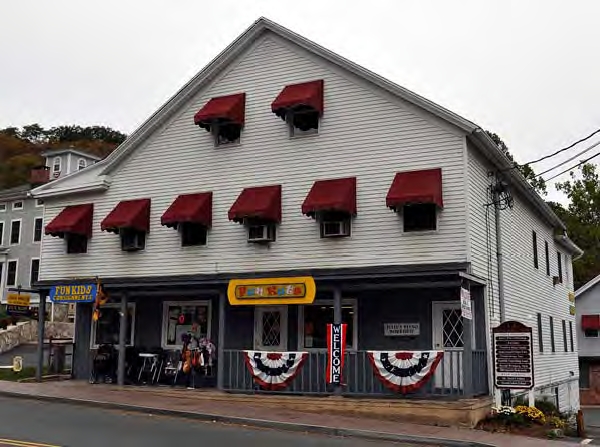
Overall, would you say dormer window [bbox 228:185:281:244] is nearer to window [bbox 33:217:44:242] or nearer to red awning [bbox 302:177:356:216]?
red awning [bbox 302:177:356:216]

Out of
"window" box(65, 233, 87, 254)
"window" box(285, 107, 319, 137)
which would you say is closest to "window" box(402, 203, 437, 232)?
"window" box(285, 107, 319, 137)

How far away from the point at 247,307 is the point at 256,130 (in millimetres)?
4990

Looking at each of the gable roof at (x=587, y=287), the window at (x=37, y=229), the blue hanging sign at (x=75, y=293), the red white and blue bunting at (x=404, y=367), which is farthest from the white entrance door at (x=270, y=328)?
the window at (x=37, y=229)

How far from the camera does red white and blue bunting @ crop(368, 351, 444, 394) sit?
15.1 meters

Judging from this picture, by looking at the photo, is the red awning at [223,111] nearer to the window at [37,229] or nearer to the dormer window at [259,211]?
the dormer window at [259,211]

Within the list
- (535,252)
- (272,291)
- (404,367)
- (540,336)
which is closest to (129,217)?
(272,291)

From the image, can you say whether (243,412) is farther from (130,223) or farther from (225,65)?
(225,65)

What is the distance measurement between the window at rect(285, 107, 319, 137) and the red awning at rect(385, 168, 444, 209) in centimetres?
309

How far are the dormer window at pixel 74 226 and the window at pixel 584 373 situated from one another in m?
30.0

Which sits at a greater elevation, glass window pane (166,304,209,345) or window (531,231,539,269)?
window (531,231,539,269)

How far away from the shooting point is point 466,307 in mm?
15039

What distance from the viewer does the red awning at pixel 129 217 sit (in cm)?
1952

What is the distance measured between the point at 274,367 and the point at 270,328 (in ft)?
7.82

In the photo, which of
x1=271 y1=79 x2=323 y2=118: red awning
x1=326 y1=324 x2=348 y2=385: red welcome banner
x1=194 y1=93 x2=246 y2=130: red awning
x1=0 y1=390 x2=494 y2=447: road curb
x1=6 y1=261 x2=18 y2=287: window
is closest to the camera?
x1=0 y1=390 x2=494 y2=447: road curb
